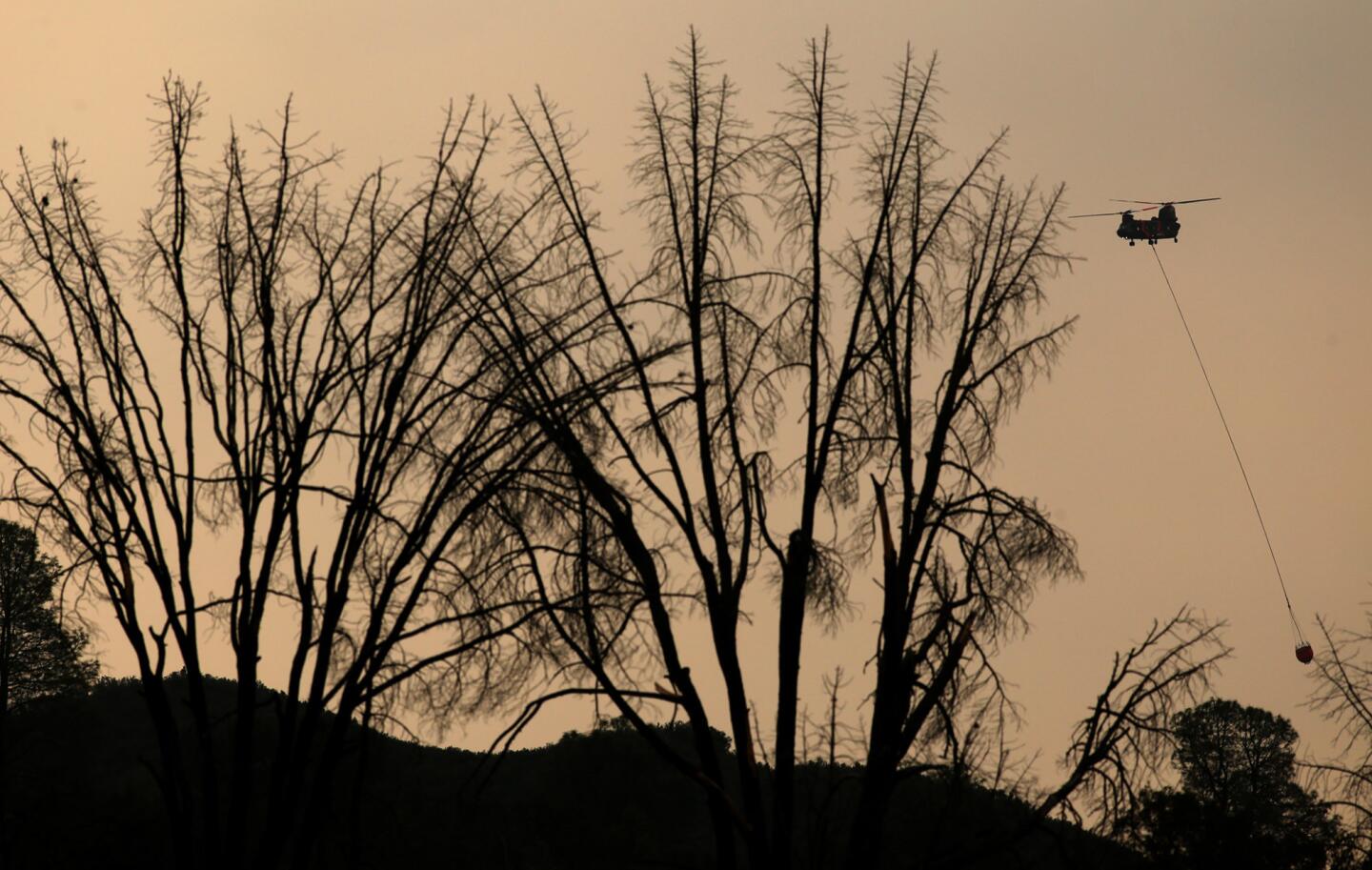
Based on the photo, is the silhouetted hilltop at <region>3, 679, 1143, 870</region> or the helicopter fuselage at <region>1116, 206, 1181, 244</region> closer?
the silhouetted hilltop at <region>3, 679, 1143, 870</region>

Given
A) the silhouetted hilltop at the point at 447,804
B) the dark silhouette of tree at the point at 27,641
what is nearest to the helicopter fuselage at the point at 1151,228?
the silhouetted hilltop at the point at 447,804

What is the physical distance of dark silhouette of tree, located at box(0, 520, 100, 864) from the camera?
35656 millimetres

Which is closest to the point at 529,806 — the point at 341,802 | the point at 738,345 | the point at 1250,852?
the point at 341,802

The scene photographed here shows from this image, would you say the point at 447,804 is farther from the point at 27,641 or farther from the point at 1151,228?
the point at 1151,228

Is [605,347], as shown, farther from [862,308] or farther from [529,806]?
[529,806]

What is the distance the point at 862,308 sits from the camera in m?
15.1

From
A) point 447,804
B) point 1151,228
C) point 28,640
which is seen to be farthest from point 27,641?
point 1151,228

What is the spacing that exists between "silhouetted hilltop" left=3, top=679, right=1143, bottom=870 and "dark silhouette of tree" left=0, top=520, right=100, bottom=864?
113 centimetres

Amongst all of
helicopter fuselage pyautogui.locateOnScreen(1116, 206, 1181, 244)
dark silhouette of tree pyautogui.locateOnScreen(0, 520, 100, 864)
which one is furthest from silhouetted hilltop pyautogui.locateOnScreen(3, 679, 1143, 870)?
helicopter fuselage pyautogui.locateOnScreen(1116, 206, 1181, 244)

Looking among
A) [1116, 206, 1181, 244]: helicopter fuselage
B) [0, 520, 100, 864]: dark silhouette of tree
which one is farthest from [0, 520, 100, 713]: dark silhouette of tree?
[1116, 206, 1181, 244]: helicopter fuselage

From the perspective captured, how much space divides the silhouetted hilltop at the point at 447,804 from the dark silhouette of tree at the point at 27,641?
1127 mm

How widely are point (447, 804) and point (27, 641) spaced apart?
59.2 ft

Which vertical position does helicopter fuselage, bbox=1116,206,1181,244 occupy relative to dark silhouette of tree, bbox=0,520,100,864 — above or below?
above

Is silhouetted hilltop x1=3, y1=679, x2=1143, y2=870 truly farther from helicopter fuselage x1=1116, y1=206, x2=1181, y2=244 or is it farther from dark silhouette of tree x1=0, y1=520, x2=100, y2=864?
helicopter fuselage x1=1116, y1=206, x2=1181, y2=244
